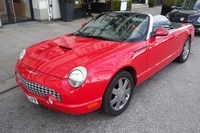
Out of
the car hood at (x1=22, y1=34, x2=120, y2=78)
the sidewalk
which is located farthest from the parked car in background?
the car hood at (x1=22, y1=34, x2=120, y2=78)

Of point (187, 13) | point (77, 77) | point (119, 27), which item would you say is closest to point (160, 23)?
point (119, 27)

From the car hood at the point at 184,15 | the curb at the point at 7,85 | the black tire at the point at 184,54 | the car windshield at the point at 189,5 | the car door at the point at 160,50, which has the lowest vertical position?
the curb at the point at 7,85

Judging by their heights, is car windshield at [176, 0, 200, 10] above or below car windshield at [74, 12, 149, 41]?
above

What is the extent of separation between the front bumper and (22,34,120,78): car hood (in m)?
0.10

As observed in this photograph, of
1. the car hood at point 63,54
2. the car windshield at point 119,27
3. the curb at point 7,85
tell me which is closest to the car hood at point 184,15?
the car windshield at point 119,27

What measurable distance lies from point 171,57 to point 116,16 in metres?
1.56

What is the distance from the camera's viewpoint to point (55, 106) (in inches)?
93.7

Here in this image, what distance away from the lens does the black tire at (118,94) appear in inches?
102

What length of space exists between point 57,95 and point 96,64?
633mm

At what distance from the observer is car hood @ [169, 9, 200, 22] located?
25.7ft

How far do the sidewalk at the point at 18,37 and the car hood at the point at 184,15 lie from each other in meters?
4.39

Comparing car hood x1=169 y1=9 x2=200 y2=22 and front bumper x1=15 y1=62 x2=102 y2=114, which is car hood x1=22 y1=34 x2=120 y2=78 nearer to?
front bumper x1=15 y1=62 x2=102 y2=114

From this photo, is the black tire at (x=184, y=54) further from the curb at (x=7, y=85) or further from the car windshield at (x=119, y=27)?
the curb at (x=7, y=85)

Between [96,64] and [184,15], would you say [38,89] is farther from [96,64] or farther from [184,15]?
[184,15]
